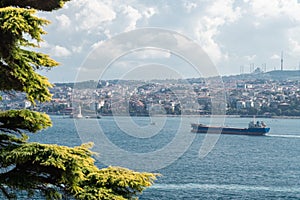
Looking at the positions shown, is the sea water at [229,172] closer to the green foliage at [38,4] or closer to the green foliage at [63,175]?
the green foliage at [63,175]

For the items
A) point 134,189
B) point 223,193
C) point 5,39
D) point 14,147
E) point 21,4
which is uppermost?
point 21,4

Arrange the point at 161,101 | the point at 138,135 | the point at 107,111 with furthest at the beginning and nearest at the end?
the point at 107,111
the point at 161,101
the point at 138,135

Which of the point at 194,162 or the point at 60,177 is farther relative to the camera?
the point at 194,162

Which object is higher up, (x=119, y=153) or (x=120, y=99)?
(x=120, y=99)

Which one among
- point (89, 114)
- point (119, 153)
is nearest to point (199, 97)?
point (89, 114)

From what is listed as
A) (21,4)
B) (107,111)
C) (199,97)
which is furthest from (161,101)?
(21,4)

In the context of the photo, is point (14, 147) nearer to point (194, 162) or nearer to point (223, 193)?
point (223, 193)

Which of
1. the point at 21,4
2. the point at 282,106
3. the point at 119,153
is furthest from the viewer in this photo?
the point at 282,106

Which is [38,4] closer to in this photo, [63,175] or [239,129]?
[63,175]

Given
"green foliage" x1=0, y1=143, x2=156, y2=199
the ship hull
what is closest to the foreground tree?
"green foliage" x1=0, y1=143, x2=156, y2=199
